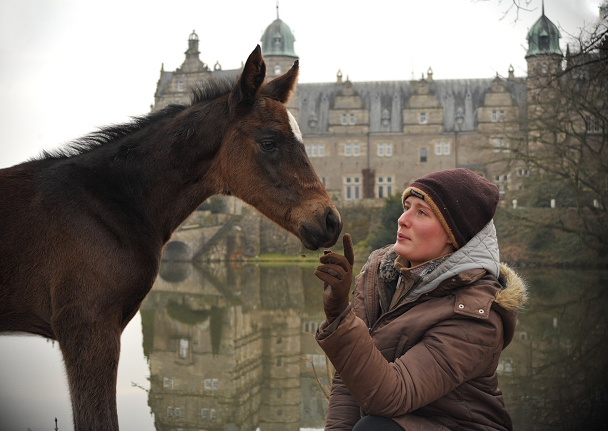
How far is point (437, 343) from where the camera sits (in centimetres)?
175

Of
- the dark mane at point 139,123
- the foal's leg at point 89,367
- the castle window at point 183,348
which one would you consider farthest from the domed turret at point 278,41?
the foal's leg at point 89,367

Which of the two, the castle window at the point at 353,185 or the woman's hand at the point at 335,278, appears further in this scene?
the castle window at the point at 353,185

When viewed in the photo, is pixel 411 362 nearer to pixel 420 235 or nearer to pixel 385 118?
pixel 420 235

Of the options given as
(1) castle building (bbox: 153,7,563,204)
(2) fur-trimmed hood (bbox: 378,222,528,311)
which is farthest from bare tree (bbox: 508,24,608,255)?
(1) castle building (bbox: 153,7,563,204)

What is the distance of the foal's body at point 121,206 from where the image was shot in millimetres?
2041

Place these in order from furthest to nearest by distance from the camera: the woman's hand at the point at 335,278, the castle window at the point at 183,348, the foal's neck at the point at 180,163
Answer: the castle window at the point at 183,348
the foal's neck at the point at 180,163
the woman's hand at the point at 335,278

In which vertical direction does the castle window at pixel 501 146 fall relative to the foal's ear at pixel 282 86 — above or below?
above

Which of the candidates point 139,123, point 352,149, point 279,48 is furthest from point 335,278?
point 279,48

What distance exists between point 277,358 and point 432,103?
3176 cm

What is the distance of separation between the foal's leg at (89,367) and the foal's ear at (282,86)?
3.38ft

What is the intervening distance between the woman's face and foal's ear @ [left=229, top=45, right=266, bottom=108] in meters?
0.77

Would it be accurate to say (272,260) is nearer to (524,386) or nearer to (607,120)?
(607,120)

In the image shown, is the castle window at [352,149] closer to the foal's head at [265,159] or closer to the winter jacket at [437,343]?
the foal's head at [265,159]

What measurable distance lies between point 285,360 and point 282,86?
798 centimetres
